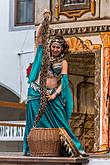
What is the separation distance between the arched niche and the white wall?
3.05 metres

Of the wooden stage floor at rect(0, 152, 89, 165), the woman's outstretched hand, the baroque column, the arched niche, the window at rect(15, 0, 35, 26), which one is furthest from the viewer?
the window at rect(15, 0, 35, 26)

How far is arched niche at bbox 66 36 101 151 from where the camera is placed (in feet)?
43.6

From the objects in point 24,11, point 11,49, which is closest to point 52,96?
point 11,49

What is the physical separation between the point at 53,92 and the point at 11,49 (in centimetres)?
962

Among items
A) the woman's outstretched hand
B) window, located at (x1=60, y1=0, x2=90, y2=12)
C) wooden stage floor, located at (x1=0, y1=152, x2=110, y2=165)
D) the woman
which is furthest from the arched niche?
wooden stage floor, located at (x1=0, y1=152, x2=110, y2=165)

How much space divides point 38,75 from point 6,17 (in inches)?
397

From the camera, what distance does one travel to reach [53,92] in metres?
8.17

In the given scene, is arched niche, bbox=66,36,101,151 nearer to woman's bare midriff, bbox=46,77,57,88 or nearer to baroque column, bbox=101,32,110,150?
baroque column, bbox=101,32,110,150

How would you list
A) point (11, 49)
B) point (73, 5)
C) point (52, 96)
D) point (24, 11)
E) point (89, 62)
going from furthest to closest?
point (24, 11) < point (11, 49) < point (89, 62) < point (73, 5) < point (52, 96)

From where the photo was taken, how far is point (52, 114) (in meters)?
8.16

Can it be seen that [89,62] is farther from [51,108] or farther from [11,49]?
[51,108]

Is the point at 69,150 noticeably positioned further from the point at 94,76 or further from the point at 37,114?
the point at 94,76

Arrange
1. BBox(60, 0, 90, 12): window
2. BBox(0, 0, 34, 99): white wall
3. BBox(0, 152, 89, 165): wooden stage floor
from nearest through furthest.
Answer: BBox(0, 152, 89, 165): wooden stage floor → BBox(60, 0, 90, 12): window → BBox(0, 0, 34, 99): white wall

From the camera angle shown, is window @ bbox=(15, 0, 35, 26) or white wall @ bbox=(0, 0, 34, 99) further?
window @ bbox=(15, 0, 35, 26)
